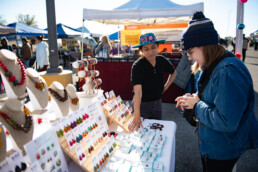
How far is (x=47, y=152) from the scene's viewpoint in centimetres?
92

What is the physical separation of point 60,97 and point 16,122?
419mm

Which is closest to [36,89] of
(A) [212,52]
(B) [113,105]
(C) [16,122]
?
(C) [16,122]

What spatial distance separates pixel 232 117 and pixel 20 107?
1126 millimetres

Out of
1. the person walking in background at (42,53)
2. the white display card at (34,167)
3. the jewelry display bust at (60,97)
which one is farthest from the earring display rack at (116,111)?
→ the person walking in background at (42,53)

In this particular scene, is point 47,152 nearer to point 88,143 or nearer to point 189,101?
point 88,143

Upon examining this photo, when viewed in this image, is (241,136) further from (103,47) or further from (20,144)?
(103,47)

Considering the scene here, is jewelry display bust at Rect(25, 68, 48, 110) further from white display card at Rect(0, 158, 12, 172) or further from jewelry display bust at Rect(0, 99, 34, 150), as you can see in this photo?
white display card at Rect(0, 158, 12, 172)


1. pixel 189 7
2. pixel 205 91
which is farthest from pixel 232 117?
pixel 189 7

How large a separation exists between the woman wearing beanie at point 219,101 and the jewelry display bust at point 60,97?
0.85 metres

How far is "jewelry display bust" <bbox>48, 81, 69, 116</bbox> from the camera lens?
4.35ft

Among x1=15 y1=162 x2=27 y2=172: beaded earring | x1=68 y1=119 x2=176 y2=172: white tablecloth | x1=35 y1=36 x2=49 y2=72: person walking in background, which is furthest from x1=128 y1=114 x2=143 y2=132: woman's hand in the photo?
x1=35 y1=36 x2=49 y2=72: person walking in background

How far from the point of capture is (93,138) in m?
1.21

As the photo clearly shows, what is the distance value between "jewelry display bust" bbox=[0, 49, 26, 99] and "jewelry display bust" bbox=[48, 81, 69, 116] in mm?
251

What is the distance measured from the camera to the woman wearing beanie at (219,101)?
0.90 meters
